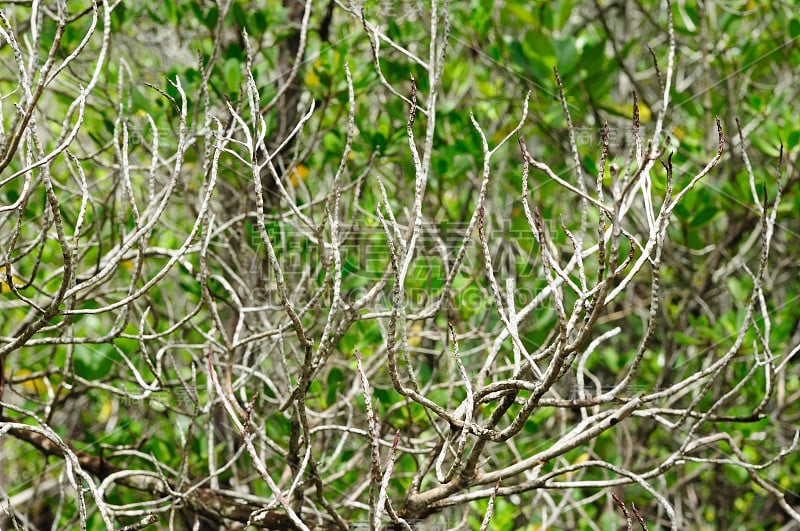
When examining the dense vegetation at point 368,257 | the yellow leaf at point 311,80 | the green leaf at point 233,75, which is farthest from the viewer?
the yellow leaf at point 311,80

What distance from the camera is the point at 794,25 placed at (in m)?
1.69

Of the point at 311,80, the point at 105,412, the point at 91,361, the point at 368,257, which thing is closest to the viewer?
the point at 91,361

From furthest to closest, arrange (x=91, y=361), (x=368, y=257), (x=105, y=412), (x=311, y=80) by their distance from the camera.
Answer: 1. (x=105, y=412)
2. (x=311, y=80)
3. (x=368, y=257)
4. (x=91, y=361)

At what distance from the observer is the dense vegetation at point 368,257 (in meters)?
1.28

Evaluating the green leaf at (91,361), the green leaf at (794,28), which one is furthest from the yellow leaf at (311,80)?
the green leaf at (794,28)

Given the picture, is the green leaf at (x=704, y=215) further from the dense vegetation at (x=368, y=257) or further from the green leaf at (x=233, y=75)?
the green leaf at (x=233, y=75)

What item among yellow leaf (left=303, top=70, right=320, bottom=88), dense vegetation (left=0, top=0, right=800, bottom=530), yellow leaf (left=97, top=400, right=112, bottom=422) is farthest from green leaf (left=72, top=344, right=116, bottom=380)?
yellow leaf (left=97, top=400, right=112, bottom=422)

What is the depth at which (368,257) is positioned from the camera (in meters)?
1.55

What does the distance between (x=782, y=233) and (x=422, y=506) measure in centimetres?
142

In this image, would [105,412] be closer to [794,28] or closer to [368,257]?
[368,257]

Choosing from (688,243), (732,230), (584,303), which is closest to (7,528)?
(584,303)

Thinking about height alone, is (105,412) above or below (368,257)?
below

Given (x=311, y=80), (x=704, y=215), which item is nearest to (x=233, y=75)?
(x=311, y=80)

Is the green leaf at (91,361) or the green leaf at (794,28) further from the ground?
the green leaf at (794,28)
